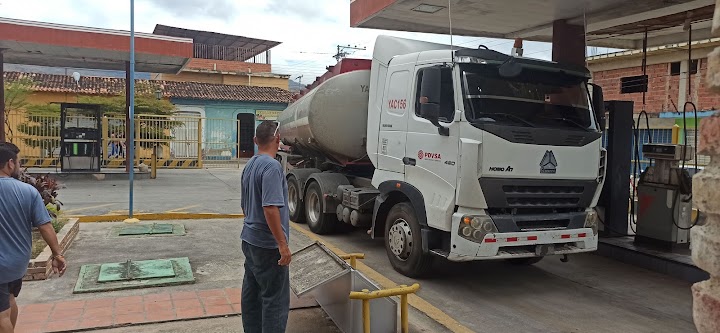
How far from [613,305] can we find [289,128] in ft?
22.1

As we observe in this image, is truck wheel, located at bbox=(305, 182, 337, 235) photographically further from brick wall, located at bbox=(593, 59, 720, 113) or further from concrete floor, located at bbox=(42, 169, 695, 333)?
brick wall, located at bbox=(593, 59, 720, 113)

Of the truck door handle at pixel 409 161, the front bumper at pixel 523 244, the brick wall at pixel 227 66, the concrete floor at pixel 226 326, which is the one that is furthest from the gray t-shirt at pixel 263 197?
the brick wall at pixel 227 66

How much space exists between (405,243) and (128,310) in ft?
10.2

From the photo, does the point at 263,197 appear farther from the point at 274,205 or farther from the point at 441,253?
the point at 441,253

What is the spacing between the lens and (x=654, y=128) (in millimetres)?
19141

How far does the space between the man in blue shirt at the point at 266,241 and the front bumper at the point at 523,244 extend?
2360mm

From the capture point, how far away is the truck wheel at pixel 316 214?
28.8 ft

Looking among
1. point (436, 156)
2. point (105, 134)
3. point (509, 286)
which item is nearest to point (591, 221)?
point (509, 286)

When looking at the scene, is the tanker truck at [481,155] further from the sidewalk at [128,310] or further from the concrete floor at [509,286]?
the sidewalk at [128,310]

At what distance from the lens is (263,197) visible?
3.63m

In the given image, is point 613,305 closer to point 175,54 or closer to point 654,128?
point 175,54

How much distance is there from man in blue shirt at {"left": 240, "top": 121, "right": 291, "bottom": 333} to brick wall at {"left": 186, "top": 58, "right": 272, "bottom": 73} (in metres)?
33.5

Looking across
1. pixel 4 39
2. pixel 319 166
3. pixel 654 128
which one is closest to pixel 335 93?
pixel 319 166

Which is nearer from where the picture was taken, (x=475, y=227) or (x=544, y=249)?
(x=475, y=227)
